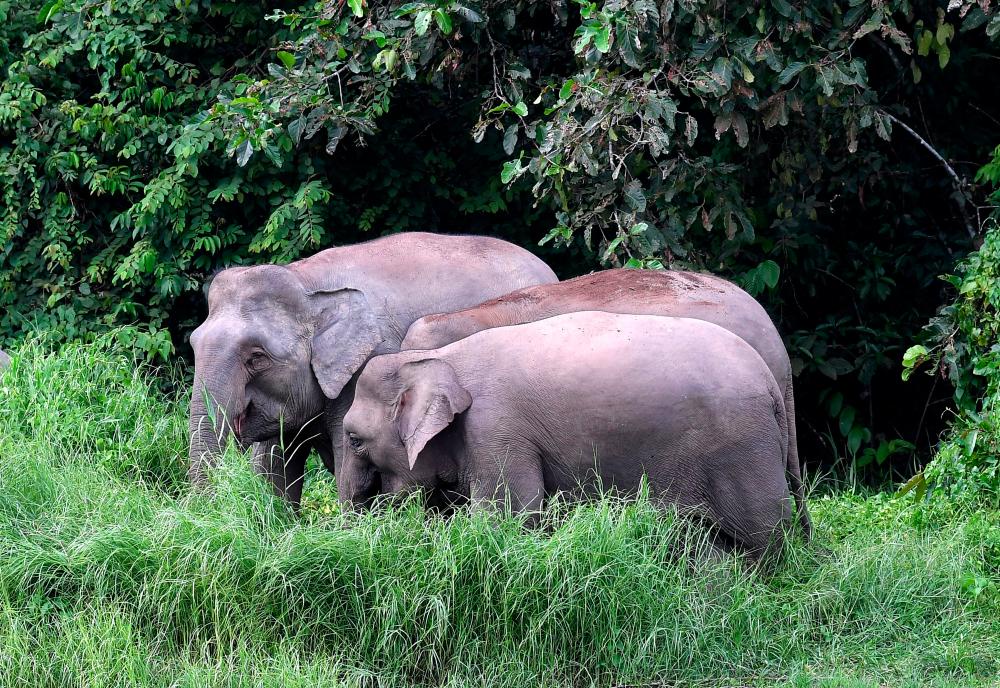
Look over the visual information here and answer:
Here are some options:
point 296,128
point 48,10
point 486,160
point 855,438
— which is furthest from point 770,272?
point 48,10

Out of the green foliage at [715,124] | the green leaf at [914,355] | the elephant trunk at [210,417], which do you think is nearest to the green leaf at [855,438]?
the green foliage at [715,124]

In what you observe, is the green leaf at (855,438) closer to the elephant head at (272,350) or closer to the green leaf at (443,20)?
the elephant head at (272,350)

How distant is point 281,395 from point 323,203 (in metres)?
2.58

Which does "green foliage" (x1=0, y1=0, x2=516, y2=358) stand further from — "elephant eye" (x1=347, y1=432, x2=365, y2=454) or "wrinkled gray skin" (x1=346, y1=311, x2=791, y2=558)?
"wrinkled gray skin" (x1=346, y1=311, x2=791, y2=558)

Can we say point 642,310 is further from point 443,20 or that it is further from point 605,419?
point 443,20

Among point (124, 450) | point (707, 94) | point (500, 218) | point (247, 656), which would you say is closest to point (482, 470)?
point (247, 656)

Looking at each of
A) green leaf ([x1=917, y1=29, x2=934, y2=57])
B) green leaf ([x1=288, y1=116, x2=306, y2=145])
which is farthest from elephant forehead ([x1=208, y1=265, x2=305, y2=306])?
green leaf ([x1=917, y1=29, x2=934, y2=57])

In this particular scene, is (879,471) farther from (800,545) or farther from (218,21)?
(218,21)

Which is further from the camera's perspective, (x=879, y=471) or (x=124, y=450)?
(x=879, y=471)

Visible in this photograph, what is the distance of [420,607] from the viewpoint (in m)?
4.72

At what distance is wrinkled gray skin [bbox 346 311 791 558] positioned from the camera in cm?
514

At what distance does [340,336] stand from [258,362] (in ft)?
1.26

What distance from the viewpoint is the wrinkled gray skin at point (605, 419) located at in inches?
202

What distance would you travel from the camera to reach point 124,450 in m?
6.43
